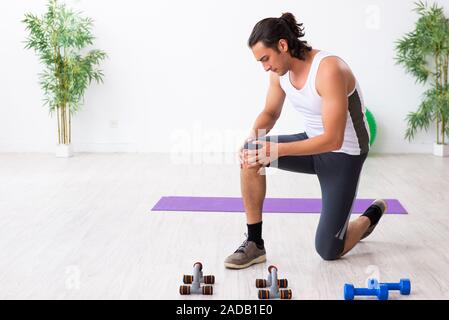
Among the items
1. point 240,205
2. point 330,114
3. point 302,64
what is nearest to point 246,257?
point 330,114

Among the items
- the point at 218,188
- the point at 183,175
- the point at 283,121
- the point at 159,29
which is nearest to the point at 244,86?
the point at 283,121

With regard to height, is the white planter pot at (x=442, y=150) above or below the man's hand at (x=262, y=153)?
below

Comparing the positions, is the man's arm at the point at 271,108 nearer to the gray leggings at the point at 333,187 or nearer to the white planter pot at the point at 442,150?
the gray leggings at the point at 333,187

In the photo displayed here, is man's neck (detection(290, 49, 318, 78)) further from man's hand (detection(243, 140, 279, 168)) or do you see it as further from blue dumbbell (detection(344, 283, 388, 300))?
blue dumbbell (detection(344, 283, 388, 300))

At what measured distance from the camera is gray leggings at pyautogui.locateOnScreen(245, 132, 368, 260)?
2887 millimetres

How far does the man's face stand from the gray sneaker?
2.49ft

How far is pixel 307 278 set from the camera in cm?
276

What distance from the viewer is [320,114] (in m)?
2.86

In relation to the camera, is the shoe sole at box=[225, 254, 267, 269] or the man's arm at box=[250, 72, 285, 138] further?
the man's arm at box=[250, 72, 285, 138]

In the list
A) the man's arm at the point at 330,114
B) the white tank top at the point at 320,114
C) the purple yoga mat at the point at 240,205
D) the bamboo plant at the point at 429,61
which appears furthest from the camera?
the bamboo plant at the point at 429,61

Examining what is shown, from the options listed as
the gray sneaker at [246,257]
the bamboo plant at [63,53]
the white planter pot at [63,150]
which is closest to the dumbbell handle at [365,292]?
the gray sneaker at [246,257]

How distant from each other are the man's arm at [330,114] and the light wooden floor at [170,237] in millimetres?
530

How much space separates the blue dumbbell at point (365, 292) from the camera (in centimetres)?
247

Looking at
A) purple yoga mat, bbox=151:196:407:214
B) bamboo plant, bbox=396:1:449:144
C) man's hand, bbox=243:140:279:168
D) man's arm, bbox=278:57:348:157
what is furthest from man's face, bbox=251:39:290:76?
bamboo plant, bbox=396:1:449:144
